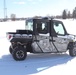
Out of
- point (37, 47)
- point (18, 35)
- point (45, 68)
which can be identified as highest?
point (18, 35)

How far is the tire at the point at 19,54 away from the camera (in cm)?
848

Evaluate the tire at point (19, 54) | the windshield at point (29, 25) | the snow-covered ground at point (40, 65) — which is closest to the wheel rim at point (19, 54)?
the tire at point (19, 54)

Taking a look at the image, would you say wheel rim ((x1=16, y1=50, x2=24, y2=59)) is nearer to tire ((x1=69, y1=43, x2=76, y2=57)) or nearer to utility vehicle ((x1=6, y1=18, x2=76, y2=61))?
utility vehicle ((x1=6, y1=18, x2=76, y2=61))

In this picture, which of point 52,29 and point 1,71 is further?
point 52,29

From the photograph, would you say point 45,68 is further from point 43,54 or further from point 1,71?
point 43,54

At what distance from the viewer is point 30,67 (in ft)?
25.1

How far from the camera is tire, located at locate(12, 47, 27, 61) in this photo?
8.48m

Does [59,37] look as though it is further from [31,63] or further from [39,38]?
[31,63]

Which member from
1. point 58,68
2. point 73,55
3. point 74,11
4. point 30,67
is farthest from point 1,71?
point 74,11

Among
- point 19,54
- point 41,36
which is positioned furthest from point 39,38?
point 19,54

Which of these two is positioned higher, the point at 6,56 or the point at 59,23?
the point at 59,23

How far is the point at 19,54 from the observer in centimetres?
853

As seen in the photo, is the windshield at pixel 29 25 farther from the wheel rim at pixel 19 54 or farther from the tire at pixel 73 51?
the tire at pixel 73 51

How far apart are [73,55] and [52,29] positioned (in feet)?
5.34
